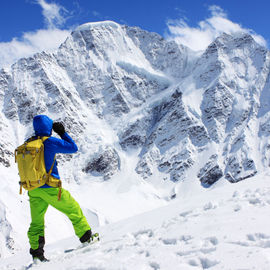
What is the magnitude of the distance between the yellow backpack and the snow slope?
62.5 inches

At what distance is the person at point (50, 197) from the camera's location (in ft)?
21.0

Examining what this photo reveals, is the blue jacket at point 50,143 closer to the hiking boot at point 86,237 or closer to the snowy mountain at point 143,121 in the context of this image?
the hiking boot at point 86,237

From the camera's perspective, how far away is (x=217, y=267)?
13.5 ft

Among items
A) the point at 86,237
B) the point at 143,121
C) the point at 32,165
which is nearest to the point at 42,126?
the point at 32,165

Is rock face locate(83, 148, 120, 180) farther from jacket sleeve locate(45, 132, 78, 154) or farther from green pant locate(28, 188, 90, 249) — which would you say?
jacket sleeve locate(45, 132, 78, 154)

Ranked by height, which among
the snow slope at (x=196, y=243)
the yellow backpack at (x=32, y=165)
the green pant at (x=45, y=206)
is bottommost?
the snow slope at (x=196, y=243)

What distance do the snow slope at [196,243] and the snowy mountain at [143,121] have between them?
321 ft

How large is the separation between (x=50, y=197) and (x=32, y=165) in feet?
2.57

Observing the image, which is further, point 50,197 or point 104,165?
point 104,165

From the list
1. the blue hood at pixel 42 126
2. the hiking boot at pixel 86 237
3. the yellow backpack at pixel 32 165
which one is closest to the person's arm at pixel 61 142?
the blue hood at pixel 42 126

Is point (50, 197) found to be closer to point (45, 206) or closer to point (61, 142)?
point (45, 206)

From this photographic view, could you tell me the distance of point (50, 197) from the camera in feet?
21.0

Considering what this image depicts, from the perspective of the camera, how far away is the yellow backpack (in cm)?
611

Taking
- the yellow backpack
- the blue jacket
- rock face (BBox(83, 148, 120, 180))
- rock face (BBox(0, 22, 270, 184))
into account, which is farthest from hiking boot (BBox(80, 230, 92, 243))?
rock face (BBox(83, 148, 120, 180))
